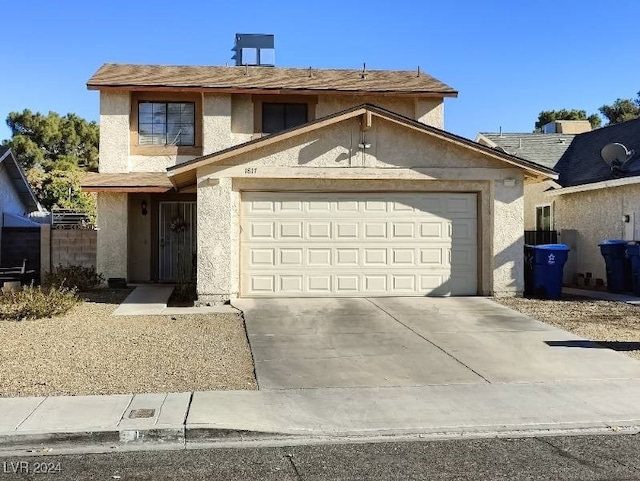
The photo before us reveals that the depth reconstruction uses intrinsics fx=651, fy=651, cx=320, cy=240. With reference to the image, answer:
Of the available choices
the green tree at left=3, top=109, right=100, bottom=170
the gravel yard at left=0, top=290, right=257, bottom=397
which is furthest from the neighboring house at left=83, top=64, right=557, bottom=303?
the green tree at left=3, top=109, right=100, bottom=170

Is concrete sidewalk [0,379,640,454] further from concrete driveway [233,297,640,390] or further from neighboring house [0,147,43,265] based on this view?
neighboring house [0,147,43,265]

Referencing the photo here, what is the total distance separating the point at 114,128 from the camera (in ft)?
58.0

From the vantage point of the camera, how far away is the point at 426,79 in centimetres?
1947

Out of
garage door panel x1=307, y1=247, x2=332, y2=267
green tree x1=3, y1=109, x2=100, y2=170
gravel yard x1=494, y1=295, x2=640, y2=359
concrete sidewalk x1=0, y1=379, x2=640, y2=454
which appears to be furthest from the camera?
green tree x1=3, y1=109, x2=100, y2=170

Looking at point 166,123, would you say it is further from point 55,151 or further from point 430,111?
point 55,151

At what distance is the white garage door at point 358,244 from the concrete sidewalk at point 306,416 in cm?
650

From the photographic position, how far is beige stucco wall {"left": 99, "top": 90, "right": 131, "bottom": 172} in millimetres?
17641

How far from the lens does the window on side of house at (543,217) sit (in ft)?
63.4

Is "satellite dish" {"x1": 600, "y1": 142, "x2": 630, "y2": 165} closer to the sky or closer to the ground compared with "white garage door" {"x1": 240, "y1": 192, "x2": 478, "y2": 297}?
closer to the sky

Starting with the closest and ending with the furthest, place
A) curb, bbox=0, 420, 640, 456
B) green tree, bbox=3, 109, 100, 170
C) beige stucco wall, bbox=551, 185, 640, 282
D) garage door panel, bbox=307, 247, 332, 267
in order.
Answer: curb, bbox=0, 420, 640, 456 → garage door panel, bbox=307, 247, 332, 267 → beige stucco wall, bbox=551, 185, 640, 282 → green tree, bbox=3, 109, 100, 170

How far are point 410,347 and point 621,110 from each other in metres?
48.3

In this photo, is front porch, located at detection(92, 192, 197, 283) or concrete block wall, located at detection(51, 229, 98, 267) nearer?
concrete block wall, located at detection(51, 229, 98, 267)

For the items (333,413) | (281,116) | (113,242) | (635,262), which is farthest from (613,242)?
(113,242)

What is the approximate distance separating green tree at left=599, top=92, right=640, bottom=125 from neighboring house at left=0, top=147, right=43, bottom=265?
141 feet
